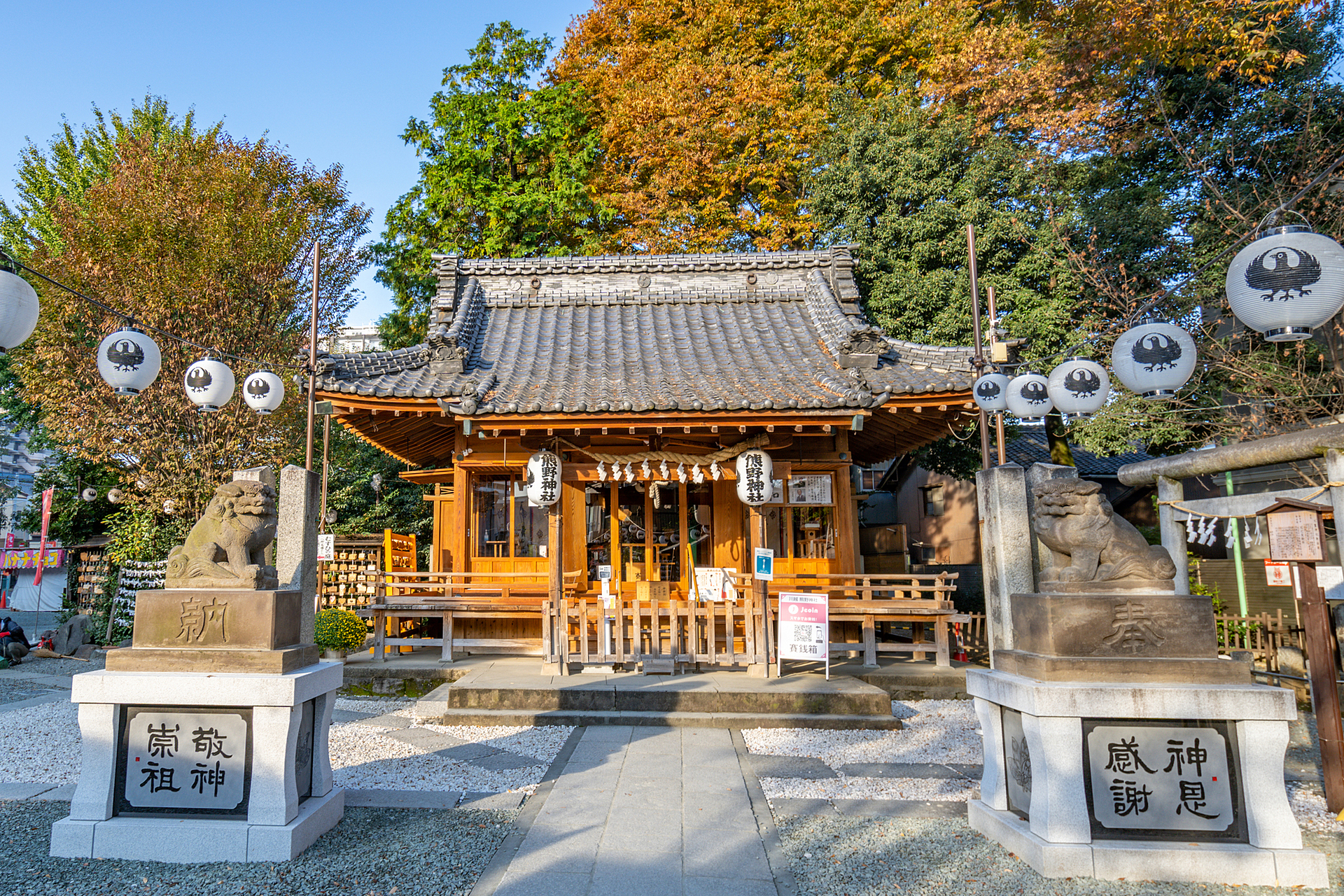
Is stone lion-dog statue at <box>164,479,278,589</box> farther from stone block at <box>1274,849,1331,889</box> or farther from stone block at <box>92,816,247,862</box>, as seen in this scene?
stone block at <box>1274,849,1331,889</box>

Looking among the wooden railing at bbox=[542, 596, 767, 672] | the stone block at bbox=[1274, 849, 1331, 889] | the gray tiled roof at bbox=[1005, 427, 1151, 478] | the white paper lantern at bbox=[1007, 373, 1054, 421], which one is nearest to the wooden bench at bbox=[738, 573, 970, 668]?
the wooden railing at bbox=[542, 596, 767, 672]

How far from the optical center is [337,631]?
31.5 ft

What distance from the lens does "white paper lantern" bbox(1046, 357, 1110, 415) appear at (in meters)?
6.95

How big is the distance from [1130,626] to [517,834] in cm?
405

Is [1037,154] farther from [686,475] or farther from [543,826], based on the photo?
[543,826]

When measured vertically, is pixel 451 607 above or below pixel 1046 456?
below

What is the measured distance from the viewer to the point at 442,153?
65.5ft

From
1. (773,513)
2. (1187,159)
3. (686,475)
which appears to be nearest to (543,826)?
(686,475)

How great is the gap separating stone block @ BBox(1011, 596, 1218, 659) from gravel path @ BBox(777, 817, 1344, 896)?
1.22 meters

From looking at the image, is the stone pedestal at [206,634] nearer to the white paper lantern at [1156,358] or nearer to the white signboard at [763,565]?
the white signboard at [763,565]

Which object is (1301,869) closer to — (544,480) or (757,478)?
(757,478)

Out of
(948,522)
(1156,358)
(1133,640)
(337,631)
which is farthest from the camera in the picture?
(948,522)

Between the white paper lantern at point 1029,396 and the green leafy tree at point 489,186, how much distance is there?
1305 cm

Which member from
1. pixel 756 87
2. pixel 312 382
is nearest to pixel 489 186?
pixel 756 87
